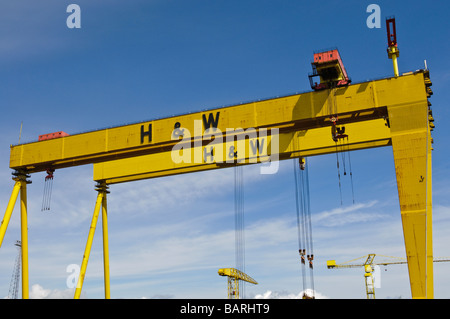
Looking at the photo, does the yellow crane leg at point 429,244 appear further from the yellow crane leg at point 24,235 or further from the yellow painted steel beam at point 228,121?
the yellow crane leg at point 24,235

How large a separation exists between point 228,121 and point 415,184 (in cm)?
727

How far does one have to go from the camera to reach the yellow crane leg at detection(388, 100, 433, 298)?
13695 millimetres

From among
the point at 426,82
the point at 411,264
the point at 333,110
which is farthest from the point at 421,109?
the point at 411,264

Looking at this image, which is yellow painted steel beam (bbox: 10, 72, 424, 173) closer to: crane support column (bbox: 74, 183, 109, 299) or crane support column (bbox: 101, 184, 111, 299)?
crane support column (bbox: 74, 183, 109, 299)

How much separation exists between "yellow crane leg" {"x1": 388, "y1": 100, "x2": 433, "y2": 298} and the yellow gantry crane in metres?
0.03

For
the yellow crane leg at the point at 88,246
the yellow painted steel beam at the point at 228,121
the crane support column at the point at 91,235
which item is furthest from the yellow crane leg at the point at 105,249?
the yellow painted steel beam at the point at 228,121

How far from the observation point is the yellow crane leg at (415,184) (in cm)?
1369

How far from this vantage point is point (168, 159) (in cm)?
2183

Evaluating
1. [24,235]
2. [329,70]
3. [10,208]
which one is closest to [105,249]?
[24,235]

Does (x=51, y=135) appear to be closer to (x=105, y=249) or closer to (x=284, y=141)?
(x=105, y=249)

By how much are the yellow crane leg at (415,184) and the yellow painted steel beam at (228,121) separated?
2.21ft

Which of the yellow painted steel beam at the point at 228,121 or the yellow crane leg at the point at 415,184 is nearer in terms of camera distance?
the yellow crane leg at the point at 415,184

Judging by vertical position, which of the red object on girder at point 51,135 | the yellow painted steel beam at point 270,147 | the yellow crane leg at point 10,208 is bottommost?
the yellow crane leg at point 10,208
